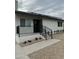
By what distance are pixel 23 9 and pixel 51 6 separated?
39 centimetres

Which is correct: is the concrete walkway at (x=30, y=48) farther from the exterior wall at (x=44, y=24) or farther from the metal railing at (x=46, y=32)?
the exterior wall at (x=44, y=24)

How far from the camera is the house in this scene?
1.25 m

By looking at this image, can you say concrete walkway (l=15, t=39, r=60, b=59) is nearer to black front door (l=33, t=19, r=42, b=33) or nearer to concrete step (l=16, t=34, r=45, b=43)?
concrete step (l=16, t=34, r=45, b=43)

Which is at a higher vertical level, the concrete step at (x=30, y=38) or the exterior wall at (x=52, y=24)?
the exterior wall at (x=52, y=24)

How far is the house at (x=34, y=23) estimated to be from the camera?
49.1 inches

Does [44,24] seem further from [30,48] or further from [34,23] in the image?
[30,48]

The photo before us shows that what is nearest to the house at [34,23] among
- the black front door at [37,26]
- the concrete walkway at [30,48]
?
the black front door at [37,26]

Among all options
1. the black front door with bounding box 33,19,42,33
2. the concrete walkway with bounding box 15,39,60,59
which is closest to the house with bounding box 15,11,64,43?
the black front door with bounding box 33,19,42,33

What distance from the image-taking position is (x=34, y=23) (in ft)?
4.43

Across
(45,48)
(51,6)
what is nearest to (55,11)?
(51,6)

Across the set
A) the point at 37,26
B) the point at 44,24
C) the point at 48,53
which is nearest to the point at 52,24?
the point at 44,24

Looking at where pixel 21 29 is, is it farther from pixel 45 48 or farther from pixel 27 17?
pixel 45 48

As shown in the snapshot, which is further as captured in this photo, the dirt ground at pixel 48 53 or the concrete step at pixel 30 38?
the concrete step at pixel 30 38
